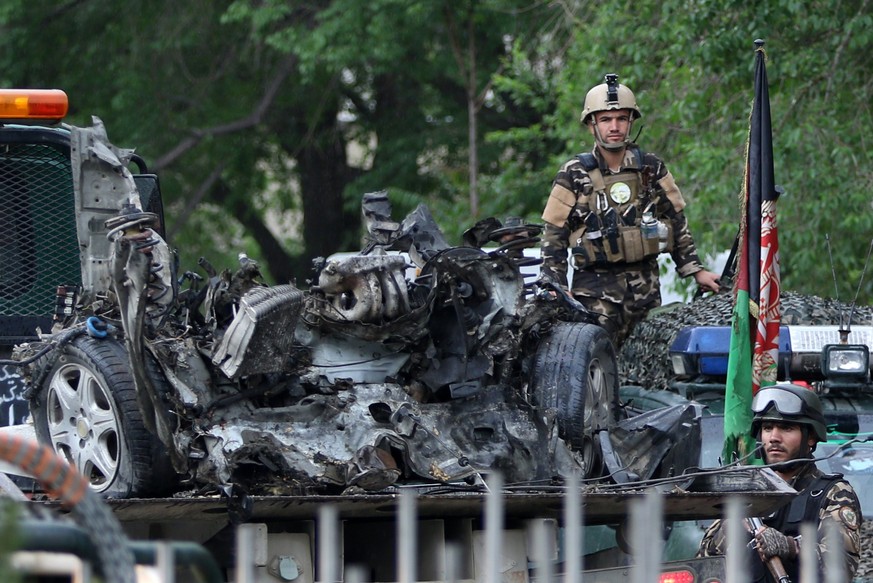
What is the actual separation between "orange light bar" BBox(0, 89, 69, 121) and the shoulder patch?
3117 millimetres

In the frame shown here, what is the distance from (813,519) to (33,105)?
3.17m

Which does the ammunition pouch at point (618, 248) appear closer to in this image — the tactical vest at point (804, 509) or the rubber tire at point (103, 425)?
the tactical vest at point (804, 509)

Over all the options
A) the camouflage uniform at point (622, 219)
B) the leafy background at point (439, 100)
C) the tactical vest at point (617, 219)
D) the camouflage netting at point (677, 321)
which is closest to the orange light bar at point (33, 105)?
A: the camouflage uniform at point (622, 219)

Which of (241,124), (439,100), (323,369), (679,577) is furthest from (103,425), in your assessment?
(241,124)

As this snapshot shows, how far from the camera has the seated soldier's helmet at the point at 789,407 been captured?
574 centimetres

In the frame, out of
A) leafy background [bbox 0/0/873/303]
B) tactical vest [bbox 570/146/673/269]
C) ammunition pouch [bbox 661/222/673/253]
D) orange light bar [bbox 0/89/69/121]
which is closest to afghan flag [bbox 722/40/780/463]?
ammunition pouch [bbox 661/222/673/253]

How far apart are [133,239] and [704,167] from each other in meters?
8.07

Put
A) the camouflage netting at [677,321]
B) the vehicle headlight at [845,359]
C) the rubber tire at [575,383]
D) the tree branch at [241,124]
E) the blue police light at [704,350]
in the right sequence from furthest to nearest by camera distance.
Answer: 1. the tree branch at [241,124]
2. the camouflage netting at [677,321]
3. the blue police light at [704,350]
4. the vehicle headlight at [845,359]
5. the rubber tire at [575,383]

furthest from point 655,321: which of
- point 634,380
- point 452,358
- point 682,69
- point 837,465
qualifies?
point 682,69

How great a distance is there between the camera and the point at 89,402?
549cm

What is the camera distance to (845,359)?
23.4 feet

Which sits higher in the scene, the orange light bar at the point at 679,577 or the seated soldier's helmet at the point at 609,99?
the seated soldier's helmet at the point at 609,99

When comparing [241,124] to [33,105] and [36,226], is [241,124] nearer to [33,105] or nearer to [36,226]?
[36,226]

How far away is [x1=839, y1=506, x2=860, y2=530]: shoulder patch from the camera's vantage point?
18.0 feet
